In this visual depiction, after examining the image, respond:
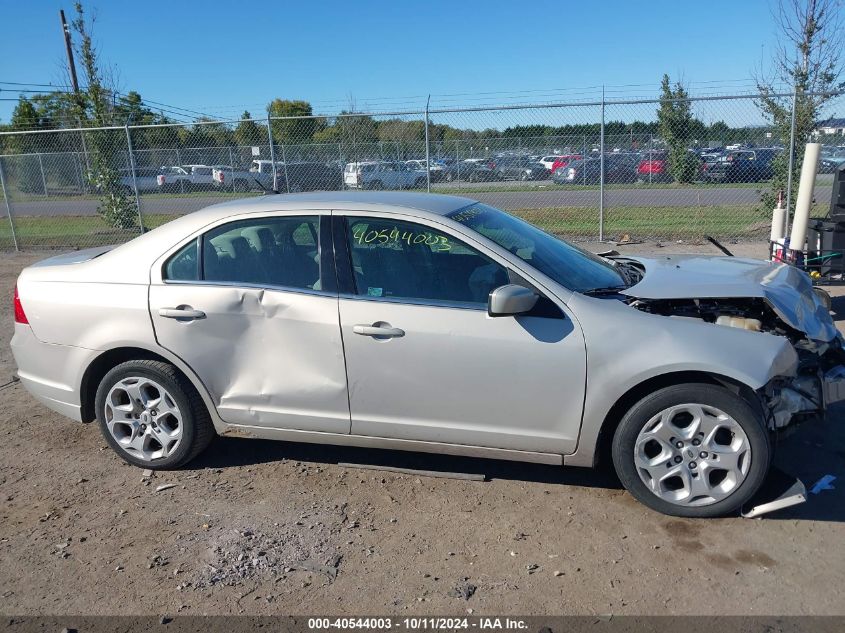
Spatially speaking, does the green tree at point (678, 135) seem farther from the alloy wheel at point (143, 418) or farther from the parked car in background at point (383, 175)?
the alloy wheel at point (143, 418)

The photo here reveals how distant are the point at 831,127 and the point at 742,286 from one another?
9.24m

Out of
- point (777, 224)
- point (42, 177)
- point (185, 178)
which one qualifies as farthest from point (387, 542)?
point (42, 177)

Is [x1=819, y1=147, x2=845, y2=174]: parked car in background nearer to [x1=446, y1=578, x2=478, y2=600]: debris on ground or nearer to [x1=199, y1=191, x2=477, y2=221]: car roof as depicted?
[x1=199, y1=191, x2=477, y2=221]: car roof

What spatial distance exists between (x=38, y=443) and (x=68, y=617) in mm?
2214

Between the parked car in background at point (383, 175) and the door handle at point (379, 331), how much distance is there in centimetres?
977

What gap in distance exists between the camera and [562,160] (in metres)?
13.4

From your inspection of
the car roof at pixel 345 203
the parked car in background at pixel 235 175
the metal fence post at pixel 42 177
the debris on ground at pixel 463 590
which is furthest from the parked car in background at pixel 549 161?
the metal fence post at pixel 42 177

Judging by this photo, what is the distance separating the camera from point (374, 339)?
12.7ft

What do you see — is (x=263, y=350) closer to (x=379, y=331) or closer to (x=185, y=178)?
(x=379, y=331)

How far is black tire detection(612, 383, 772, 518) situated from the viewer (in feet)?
11.4

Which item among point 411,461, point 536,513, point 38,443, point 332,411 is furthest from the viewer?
point 38,443

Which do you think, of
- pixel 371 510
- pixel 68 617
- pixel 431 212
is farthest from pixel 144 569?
pixel 431 212

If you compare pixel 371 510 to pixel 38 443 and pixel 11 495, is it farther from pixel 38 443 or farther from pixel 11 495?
pixel 38 443

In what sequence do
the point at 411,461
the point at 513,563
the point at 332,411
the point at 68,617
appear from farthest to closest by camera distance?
the point at 411,461 < the point at 332,411 < the point at 513,563 < the point at 68,617
